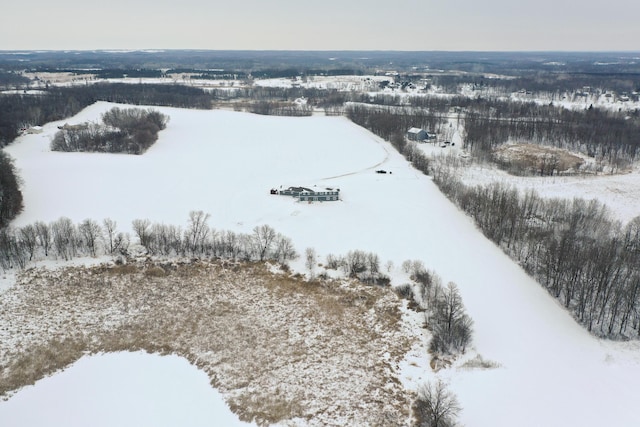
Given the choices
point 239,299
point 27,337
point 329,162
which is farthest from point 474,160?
point 27,337

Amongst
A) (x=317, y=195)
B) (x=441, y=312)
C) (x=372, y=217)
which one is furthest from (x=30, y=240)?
(x=441, y=312)

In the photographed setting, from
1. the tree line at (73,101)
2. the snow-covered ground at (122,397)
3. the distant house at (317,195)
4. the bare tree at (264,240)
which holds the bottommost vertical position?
the snow-covered ground at (122,397)

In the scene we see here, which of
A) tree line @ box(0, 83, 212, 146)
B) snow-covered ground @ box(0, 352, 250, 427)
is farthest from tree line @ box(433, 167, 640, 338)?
tree line @ box(0, 83, 212, 146)

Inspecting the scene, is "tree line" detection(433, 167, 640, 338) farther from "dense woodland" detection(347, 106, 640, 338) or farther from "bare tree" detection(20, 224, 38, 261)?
"bare tree" detection(20, 224, 38, 261)

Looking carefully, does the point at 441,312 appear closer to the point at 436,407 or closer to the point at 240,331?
the point at 436,407

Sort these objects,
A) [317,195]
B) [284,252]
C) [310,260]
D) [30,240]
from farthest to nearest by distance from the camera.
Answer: [317,195] < [284,252] < [310,260] < [30,240]

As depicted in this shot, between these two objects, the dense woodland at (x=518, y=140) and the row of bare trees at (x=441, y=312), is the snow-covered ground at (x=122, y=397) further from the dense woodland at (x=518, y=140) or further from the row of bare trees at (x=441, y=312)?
the dense woodland at (x=518, y=140)

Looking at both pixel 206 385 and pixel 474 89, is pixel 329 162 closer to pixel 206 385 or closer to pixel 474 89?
pixel 206 385

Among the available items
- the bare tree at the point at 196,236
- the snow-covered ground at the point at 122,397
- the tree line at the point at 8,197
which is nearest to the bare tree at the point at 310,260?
the bare tree at the point at 196,236
